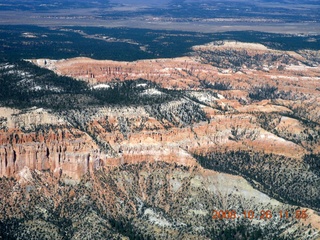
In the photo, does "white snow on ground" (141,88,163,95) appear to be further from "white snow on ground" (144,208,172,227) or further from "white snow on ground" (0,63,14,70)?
"white snow on ground" (0,63,14,70)

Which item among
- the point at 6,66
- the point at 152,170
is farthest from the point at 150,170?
the point at 6,66

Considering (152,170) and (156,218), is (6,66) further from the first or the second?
(156,218)

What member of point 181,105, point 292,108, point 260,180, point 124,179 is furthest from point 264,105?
point 124,179

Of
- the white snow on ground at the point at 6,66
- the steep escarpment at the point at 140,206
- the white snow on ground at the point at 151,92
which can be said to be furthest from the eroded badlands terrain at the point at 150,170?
the white snow on ground at the point at 6,66

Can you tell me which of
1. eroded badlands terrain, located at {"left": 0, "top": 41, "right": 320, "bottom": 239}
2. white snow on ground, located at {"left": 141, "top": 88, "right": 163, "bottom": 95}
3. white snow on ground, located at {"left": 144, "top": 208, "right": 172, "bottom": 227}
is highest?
white snow on ground, located at {"left": 141, "top": 88, "right": 163, "bottom": 95}

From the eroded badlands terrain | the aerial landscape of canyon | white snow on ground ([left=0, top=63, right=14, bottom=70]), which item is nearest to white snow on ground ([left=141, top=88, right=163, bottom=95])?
the aerial landscape of canyon

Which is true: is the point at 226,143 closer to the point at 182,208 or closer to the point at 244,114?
the point at 244,114

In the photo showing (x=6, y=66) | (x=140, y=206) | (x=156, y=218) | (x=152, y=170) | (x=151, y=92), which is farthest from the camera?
(x=6, y=66)

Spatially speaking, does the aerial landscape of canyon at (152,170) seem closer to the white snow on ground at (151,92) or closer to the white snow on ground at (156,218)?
the white snow on ground at (156,218)
